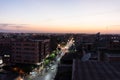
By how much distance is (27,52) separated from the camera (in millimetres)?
69125

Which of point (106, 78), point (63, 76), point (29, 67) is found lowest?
point (29, 67)

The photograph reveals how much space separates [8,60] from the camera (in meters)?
67.8

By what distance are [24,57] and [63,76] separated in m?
40.1

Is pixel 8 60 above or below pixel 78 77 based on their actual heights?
below

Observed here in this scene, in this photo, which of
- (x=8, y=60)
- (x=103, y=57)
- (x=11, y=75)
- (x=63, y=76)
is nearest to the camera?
(x=63, y=76)

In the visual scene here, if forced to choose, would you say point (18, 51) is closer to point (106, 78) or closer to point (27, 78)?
point (27, 78)

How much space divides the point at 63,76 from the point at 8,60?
4113 centimetres

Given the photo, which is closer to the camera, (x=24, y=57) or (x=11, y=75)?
(x=11, y=75)

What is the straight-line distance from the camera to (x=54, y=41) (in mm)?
99375

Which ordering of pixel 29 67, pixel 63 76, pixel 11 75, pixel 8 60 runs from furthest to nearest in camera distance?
pixel 8 60 < pixel 29 67 < pixel 11 75 < pixel 63 76

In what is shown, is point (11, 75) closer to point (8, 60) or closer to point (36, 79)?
point (36, 79)

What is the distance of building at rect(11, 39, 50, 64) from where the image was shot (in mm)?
67750

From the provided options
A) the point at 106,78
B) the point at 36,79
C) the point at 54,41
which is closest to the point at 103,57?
the point at 36,79

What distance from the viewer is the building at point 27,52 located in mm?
67750
